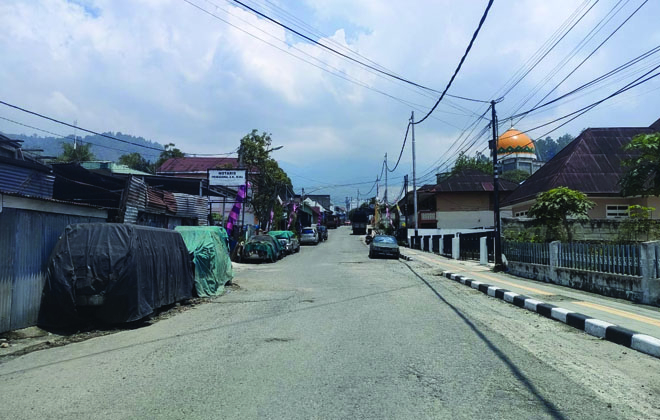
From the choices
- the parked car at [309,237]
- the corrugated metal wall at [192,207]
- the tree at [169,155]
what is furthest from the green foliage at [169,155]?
the corrugated metal wall at [192,207]

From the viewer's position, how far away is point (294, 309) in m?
10.6

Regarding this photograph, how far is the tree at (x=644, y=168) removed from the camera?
13984mm

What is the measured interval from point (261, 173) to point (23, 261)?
28.6 metres

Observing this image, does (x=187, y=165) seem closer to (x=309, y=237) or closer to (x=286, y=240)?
(x=309, y=237)

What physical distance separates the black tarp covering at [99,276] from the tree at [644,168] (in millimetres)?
13794

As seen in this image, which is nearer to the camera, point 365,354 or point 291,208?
point 365,354

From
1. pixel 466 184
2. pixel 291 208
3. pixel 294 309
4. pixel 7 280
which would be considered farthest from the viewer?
pixel 291 208

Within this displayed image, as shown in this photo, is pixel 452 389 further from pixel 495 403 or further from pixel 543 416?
pixel 543 416

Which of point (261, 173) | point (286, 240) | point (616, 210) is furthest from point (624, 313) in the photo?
point (261, 173)

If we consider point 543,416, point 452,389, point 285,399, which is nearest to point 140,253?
point 285,399

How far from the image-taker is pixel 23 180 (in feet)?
53.4

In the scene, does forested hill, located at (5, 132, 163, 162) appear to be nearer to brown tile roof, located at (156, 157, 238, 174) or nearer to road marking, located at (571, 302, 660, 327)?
brown tile roof, located at (156, 157, 238, 174)

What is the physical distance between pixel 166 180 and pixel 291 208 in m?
31.2

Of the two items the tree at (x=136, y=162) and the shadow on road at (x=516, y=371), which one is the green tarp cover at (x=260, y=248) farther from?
the tree at (x=136, y=162)
